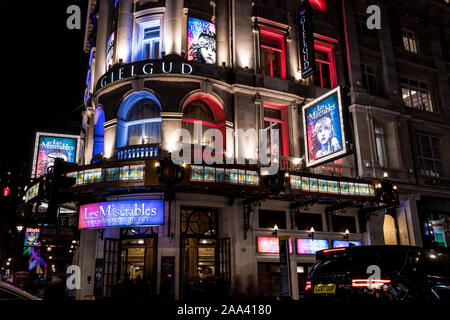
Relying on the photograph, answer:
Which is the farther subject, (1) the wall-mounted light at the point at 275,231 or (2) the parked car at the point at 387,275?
(1) the wall-mounted light at the point at 275,231

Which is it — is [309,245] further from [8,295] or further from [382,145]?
[8,295]

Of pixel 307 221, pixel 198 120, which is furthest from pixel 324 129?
pixel 198 120

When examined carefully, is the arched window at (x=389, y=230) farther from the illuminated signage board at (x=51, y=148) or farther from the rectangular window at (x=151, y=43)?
the illuminated signage board at (x=51, y=148)

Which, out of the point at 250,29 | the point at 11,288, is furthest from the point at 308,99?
the point at 11,288

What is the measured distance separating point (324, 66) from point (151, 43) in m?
10.3

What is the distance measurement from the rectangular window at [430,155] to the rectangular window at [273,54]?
1018cm

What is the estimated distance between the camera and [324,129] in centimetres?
1770

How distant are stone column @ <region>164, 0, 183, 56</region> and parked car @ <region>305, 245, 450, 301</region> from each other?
43.5 feet

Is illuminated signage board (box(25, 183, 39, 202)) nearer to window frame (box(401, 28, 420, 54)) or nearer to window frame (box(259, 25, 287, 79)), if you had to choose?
window frame (box(259, 25, 287, 79))

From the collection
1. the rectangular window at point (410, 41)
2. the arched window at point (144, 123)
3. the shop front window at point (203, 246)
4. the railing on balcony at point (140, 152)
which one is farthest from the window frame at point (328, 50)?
the railing on balcony at point (140, 152)

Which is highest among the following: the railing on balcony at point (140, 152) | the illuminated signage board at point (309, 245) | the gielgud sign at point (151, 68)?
the gielgud sign at point (151, 68)

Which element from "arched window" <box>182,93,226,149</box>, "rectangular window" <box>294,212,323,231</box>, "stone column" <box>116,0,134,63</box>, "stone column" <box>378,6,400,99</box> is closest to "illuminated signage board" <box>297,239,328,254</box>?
"rectangular window" <box>294,212,323,231</box>

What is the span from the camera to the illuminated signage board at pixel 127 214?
15375 millimetres

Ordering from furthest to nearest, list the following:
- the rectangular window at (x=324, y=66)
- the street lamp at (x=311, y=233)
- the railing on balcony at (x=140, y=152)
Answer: the rectangular window at (x=324, y=66)
the street lamp at (x=311, y=233)
the railing on balcony at (x=140, y=152)
